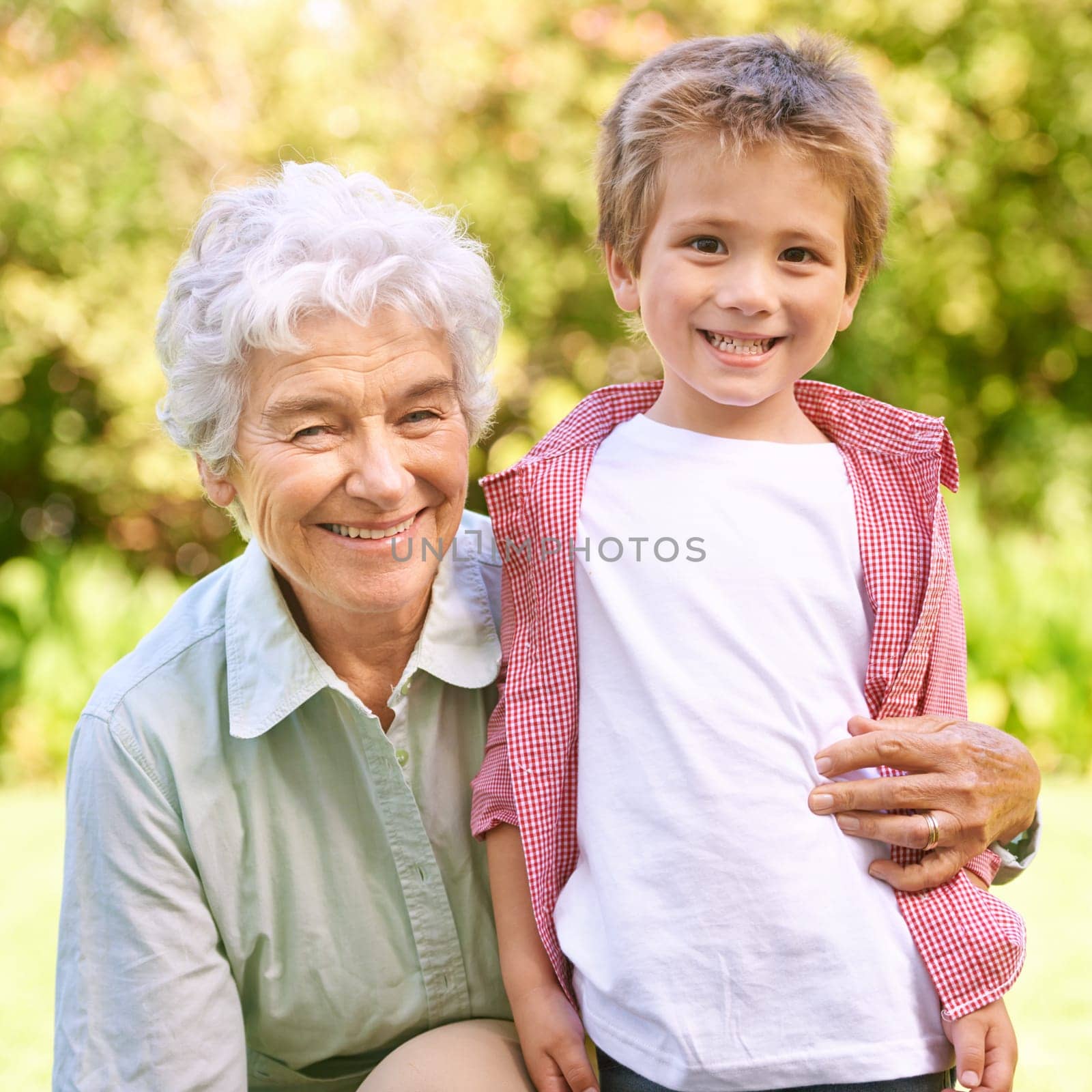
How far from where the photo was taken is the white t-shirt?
176 cm

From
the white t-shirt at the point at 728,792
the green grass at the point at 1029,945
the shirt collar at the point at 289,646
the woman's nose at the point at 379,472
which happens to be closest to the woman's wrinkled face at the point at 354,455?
the woman's nose at the point at 379,472

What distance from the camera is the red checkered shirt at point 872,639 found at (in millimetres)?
1856

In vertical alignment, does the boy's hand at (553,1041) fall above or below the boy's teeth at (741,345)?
below

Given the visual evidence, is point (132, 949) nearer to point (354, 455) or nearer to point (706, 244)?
point (354, 455)

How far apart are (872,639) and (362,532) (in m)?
0.84

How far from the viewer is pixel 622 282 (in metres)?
2.18

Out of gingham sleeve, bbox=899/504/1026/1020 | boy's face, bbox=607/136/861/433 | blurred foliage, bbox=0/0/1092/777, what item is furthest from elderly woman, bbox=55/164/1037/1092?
blurred foliage, bbox=0/0/1092/777

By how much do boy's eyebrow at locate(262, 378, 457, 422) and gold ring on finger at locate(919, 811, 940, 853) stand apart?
3.41 feet

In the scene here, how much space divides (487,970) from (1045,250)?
21.5 ft

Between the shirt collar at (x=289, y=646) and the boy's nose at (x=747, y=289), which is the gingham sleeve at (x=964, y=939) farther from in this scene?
the shirt collar at (x=289, y=646)

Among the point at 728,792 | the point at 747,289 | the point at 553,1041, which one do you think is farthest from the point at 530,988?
the point at 747,289

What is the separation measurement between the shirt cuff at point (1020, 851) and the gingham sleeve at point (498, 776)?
860mm

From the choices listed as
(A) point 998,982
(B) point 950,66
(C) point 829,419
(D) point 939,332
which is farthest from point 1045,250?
(A) point 998,982

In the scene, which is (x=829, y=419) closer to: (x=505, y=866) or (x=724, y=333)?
(x=724, y=333)
